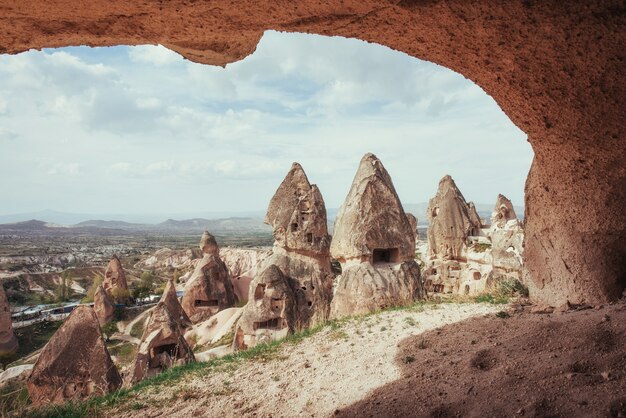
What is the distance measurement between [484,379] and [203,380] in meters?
3.23

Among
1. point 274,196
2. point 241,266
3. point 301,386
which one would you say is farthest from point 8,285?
point 301,386

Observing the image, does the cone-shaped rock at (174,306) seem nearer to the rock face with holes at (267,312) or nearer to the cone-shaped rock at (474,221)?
the rock face with holes at (267,312)

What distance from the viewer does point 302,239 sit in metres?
12.7

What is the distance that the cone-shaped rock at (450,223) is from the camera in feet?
53.6

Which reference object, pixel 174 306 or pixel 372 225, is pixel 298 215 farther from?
pixel 174 306

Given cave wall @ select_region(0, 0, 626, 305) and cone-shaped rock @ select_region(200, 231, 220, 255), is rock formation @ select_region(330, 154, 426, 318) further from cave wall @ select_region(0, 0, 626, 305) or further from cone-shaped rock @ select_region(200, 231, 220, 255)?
cone-shaped rock @ select_region(200, 231, 220, 255)

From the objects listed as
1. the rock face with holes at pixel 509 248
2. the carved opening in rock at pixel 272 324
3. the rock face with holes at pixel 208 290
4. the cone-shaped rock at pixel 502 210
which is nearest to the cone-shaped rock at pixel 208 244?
the rock face with holes at pixel 208 290

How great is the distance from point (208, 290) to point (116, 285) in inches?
385

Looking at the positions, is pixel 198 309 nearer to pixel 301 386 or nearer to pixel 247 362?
pixel 247 362

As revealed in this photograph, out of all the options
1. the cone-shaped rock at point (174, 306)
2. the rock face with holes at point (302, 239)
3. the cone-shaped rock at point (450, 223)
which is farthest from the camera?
the cone-shaped rock at point (174, 306)

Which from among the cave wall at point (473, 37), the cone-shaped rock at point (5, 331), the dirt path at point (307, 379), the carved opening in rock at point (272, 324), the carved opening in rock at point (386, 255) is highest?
the cave wall at point (473, 37)

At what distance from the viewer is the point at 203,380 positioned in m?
4.80

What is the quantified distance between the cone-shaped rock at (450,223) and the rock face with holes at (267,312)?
758cm

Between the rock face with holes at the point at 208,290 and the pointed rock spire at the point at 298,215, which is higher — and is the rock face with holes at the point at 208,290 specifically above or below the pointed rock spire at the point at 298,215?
below
